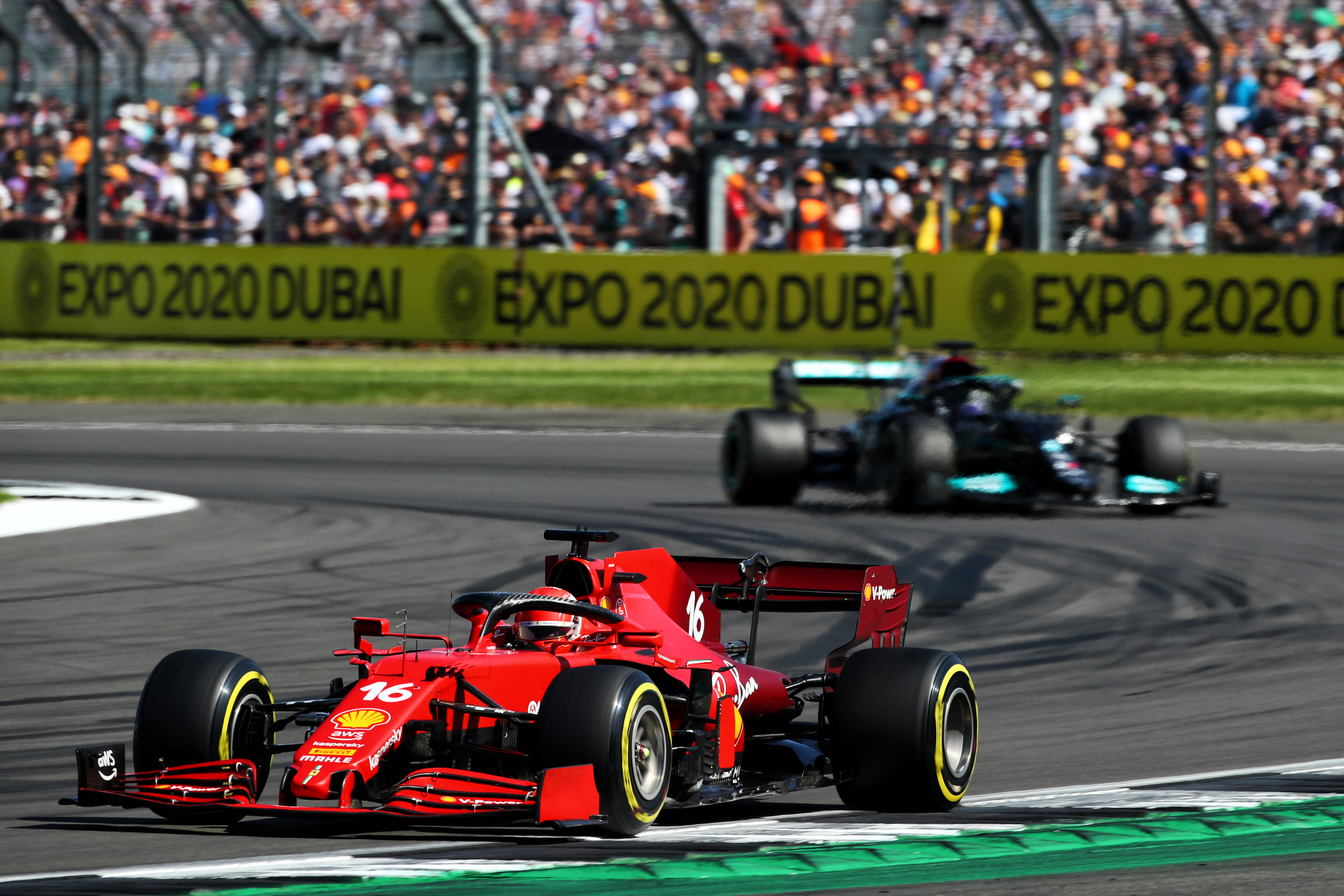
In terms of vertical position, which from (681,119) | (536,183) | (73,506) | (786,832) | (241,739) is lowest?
(786,832)

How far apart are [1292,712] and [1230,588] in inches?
132

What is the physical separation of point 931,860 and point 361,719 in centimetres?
161

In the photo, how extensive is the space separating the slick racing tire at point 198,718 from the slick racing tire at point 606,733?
3.01ft

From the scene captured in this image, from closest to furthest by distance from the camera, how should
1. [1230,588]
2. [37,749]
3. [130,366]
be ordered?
[37,749]
[1230,588]
[130,366]

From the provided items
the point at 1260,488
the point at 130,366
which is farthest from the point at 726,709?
the point at 130,366

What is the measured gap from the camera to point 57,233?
27.3 metres

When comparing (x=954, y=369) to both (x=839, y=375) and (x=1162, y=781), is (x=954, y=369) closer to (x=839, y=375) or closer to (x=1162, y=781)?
(x=839, y=375)

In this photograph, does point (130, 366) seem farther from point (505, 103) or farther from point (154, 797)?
point (154, 797)

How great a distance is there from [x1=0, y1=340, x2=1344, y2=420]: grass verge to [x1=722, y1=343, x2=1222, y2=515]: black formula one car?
20.2ft

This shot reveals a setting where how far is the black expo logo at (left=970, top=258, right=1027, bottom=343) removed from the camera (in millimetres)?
24703

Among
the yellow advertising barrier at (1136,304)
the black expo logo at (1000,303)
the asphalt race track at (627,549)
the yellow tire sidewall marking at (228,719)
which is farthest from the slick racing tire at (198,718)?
the black expo logo at (1000,303)

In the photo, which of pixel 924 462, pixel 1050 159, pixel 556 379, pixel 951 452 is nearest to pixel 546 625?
pixel 924 462

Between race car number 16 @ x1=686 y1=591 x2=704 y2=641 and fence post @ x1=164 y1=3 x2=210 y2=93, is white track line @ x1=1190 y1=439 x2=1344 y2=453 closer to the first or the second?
race car number 16 @ x1=686 y1=591 x2=704 y2=641

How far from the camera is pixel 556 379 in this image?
24.3 meters
